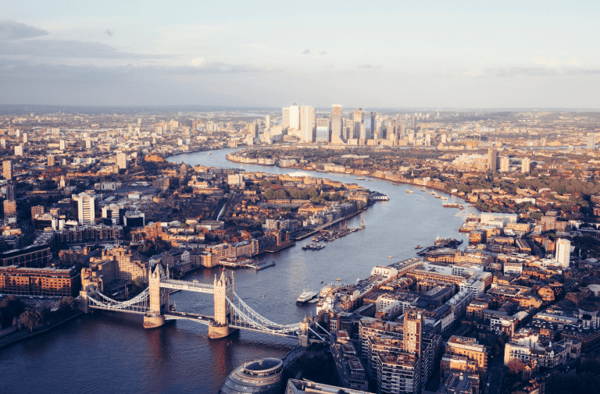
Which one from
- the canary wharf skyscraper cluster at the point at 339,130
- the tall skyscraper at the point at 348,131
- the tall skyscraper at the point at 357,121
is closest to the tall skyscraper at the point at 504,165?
the canary wharf skyscraper cluster at the point at 339,130

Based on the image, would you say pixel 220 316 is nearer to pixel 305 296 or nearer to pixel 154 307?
pixel 154 307

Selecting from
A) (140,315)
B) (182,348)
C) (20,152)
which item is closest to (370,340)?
(182,348)

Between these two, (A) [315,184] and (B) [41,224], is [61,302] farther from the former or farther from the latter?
(A) [315,184]

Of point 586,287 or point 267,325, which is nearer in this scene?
point 267,325

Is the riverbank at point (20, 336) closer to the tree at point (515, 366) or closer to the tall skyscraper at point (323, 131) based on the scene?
the tree at point (515, 366)

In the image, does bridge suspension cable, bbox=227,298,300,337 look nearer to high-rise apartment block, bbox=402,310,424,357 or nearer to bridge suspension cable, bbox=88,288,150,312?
bridge suspension cable, bbox=88,288,150,312

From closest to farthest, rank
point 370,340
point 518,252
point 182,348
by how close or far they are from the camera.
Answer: point 370,340 → point 182,348 → point 518,252
